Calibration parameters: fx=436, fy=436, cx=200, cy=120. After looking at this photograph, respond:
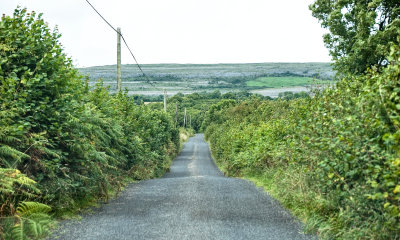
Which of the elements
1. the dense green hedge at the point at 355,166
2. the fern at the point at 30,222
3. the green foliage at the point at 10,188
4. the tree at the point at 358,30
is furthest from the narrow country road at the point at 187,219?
the tree at the point at 358,30

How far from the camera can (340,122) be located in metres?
6.46

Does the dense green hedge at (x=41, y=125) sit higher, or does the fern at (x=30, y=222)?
the dense green hedge at (x=41, y=125)

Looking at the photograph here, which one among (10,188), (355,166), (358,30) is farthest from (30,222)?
(358,30)

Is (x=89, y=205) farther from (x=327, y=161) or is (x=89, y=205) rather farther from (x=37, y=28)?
(x=327, y=161)

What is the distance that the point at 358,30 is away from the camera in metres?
22.6

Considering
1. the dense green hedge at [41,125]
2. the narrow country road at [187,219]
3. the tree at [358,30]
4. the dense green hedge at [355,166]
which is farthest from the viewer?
the tree at [358,30]

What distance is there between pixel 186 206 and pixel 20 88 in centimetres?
425

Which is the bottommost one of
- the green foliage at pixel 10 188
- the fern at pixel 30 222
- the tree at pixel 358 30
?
the fern at pixel 30 222

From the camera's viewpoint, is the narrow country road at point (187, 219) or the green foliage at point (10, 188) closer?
the green foliage at point (10, 188)

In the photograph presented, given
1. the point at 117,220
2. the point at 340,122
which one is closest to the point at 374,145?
the point at 340,122

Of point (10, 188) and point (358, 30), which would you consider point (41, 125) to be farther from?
point (358, 30)

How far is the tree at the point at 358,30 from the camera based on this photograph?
2119 centimetres

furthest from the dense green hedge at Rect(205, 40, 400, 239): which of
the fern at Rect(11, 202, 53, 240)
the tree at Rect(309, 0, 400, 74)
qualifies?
the tree at Rect(309, 0, 400, 74)

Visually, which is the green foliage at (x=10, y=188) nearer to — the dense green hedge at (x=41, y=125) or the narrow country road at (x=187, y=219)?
the dense green hedge at (x=41, y=125)
